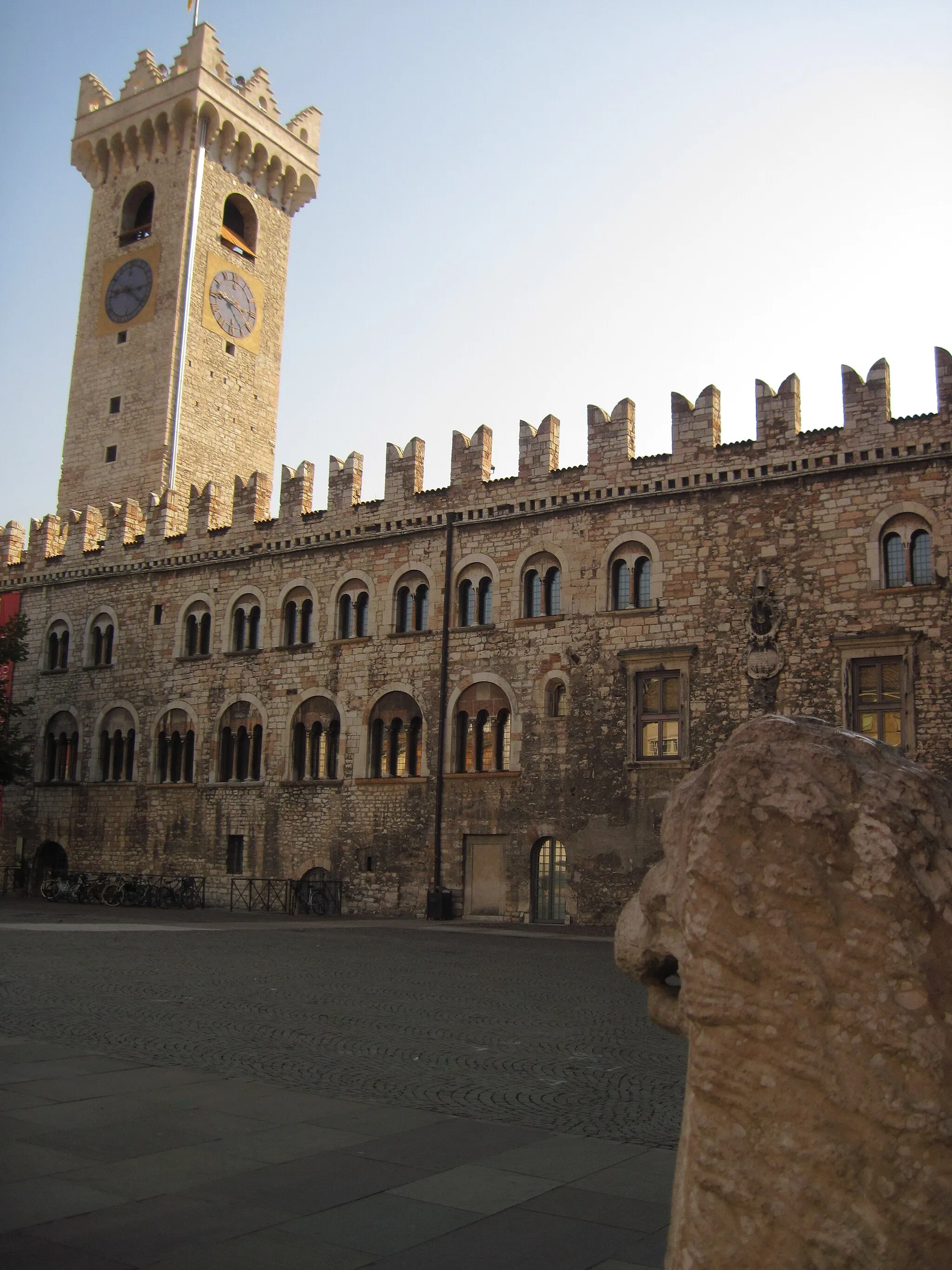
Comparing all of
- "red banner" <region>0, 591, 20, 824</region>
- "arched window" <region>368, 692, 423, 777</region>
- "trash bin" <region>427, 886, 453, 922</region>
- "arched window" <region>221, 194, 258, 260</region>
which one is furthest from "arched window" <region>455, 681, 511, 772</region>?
"arched window" <region>221, 194, 258, 260</region>

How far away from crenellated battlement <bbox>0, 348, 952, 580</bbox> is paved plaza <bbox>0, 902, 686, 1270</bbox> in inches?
499

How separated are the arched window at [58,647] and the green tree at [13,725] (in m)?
0.79

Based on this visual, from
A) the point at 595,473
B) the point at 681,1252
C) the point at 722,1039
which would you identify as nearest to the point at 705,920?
the point at 722,1039

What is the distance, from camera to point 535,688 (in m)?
23.9

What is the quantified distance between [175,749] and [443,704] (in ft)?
29.4

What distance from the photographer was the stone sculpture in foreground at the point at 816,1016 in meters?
2.04

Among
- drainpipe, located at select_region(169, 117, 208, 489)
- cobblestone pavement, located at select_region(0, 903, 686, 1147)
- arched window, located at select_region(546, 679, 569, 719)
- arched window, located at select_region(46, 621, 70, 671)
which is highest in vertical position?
drainpipe, located at select_region(169, 117, 208, 489)

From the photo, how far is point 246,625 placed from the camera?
2898cm

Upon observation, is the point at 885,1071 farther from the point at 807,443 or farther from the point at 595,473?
the point at 595,473

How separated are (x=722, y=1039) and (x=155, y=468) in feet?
116

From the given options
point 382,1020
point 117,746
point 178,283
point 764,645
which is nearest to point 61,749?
point 117,746

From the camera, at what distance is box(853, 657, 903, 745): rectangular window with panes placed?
2006 cm

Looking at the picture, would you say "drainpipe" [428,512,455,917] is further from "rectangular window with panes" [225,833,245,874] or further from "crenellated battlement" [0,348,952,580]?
"rectangular window with panes" [225,833,245,874]

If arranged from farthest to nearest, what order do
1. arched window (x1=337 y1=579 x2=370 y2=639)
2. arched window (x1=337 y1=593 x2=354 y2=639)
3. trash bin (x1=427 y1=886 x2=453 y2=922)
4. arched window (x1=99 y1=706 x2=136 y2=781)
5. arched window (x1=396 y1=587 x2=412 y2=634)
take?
arched window (x1=99 y1=706 x2=136 y2=781)
arched window (x1=337 y1=593 x2=354 y2=639)
arched window (x1=337 y1=579 x2=370 y2=639)
arched window (x1=396 y1=587 x2=412 y2=634)
trash bin (x1=427 y1=886 x2=453 y2=922)
